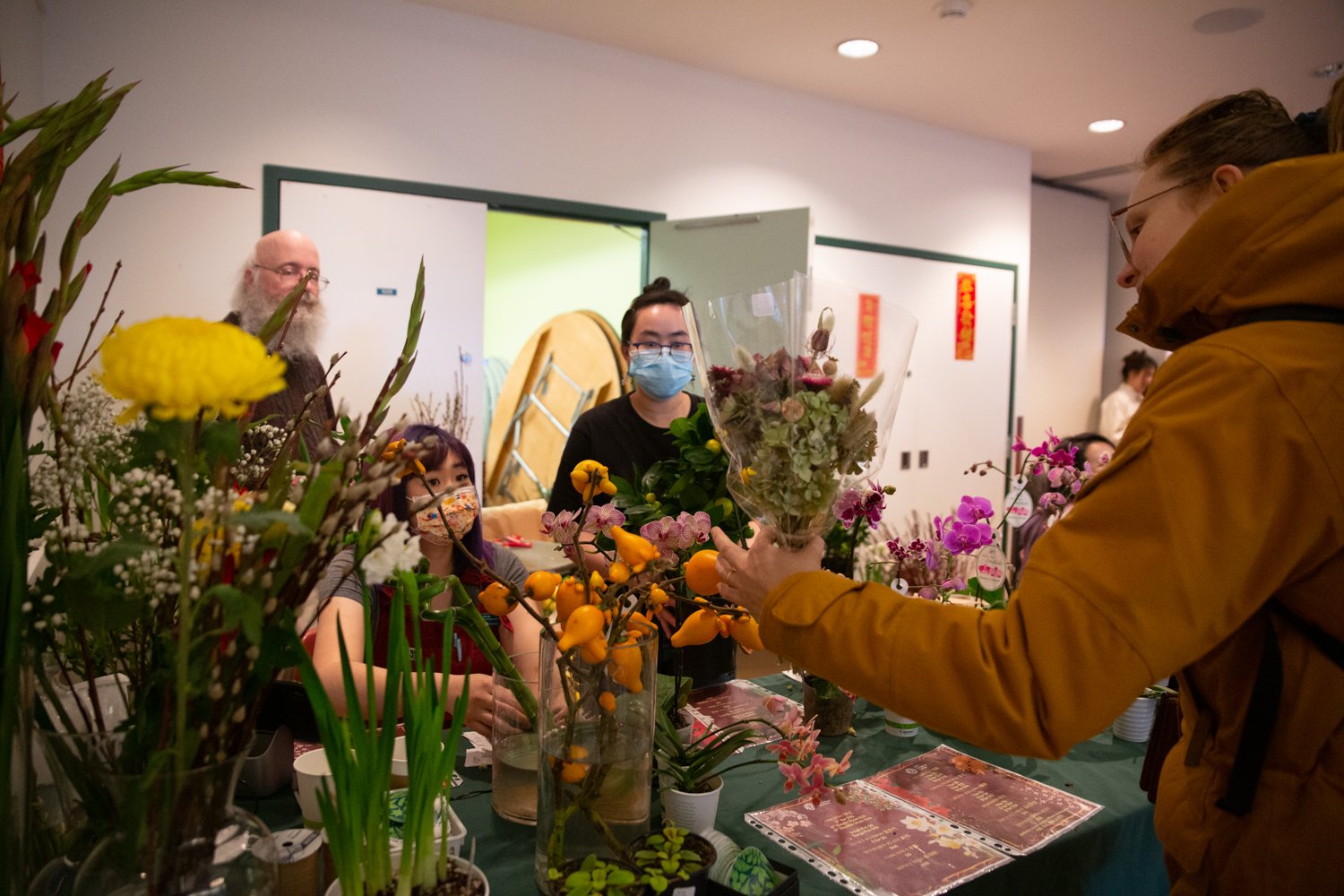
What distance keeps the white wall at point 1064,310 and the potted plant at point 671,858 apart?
606 centimetres

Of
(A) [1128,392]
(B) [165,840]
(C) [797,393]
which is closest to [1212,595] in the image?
(C) [797,393]

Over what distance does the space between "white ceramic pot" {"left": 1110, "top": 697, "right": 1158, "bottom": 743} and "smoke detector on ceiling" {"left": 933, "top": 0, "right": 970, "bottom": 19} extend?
308 centimetres

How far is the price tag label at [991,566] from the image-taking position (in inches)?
65.8

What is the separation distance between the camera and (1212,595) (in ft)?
2.47

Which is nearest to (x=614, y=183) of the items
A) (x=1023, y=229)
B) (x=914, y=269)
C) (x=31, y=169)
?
(x=914, y=269)

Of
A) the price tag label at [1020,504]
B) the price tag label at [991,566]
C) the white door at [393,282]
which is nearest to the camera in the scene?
the price tag label at [991,566]

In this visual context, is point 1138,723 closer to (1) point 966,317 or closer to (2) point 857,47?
(2) point 857,47

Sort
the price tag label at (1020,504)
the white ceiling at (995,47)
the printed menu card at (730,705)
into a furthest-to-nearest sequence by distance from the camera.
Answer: the white ceiling at (995,47) → the price tag label at (1020,504) → the printed menu card at (730,705)

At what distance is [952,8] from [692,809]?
362 cm

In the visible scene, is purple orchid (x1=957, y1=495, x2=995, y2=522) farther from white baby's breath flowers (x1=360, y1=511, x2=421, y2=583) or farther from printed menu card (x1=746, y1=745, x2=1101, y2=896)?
white baby's breath flowers (x1=360, y1=511, x2=421, y2=583)

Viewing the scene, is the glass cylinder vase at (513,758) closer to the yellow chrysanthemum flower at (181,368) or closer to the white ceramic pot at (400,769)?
the white ceramic pot at (400,769)

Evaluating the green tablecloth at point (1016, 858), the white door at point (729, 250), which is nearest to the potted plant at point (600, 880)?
the green tablecloth at point (1016, 858)

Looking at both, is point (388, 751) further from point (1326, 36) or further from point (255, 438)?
point (1326, 36)

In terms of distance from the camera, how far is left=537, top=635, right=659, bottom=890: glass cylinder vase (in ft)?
3.10
